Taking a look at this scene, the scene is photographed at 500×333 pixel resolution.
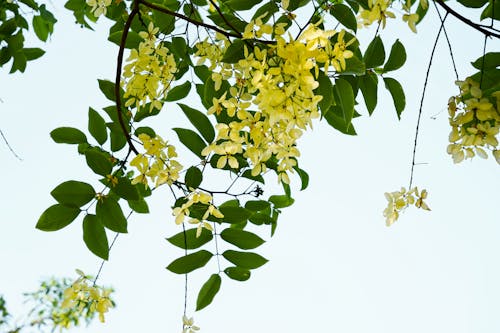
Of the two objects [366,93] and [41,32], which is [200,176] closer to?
[366,93]

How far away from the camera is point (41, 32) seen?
78.4 inches

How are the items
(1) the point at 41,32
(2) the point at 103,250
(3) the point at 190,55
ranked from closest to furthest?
(2) the point at 103,250 < (3) the point at 190,55 < (1) the point at 41,32

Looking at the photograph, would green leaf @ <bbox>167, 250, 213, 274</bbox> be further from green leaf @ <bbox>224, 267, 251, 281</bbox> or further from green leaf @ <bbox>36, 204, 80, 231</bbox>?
green leaf @ <bbox>36, 204, 80, 231</bbox>

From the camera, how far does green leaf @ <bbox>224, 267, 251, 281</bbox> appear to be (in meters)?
1.11

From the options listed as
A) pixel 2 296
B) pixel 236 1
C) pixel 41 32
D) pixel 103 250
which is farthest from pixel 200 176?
pixel 2 296

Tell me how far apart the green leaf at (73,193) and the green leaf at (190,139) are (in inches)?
7.8

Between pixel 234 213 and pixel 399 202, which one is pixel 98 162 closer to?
pixel 234 213

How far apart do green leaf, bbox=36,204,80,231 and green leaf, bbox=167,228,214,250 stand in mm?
191

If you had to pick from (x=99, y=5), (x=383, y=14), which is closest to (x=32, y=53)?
(x=99, y=5)

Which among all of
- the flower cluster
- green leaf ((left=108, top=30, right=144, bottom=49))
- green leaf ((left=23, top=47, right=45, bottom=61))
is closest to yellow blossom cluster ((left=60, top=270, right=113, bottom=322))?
the flower cluster

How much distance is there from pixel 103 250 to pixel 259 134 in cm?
38

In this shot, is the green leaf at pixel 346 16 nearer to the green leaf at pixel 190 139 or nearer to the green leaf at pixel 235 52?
the green leaf at pixel 235 52

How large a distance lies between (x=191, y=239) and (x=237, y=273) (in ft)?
0.39

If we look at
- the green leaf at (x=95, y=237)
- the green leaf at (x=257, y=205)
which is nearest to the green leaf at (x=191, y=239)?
the green leaf at (x=95, y=237)
